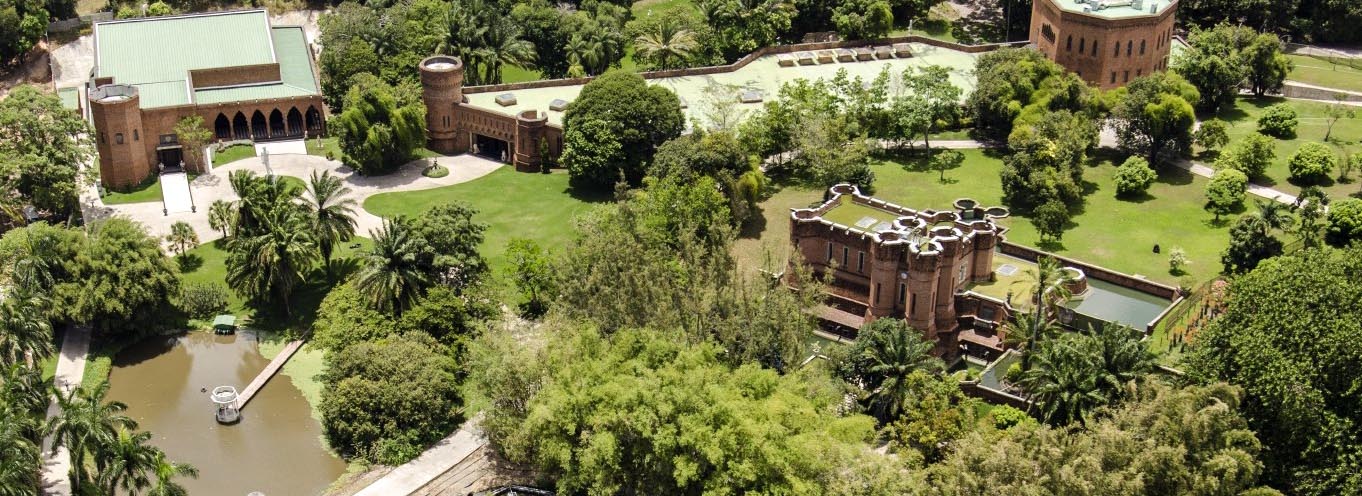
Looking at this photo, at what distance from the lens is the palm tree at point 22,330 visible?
3150 inches

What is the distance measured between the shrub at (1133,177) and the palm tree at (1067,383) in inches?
1217

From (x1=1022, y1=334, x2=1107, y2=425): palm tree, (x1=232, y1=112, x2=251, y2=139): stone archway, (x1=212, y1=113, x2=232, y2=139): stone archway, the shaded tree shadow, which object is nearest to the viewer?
(x1=1022, y1=334, x2=1107, y2=425): palm tree

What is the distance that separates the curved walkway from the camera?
106 meters

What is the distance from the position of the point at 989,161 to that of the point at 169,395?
197ft

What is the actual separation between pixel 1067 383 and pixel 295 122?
73108 millimetres

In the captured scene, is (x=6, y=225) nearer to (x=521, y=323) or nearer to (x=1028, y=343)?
(x=521, y=323)

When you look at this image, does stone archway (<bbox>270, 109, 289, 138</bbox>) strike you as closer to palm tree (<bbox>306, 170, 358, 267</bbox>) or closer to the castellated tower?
the castellated tower

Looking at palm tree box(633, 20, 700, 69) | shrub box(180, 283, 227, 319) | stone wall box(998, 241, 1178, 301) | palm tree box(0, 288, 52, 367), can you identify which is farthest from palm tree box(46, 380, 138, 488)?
palm tree box(633, 20, 700, 69)

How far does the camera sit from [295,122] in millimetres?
124000

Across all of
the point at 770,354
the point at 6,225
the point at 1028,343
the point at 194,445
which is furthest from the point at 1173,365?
the point at 6,225

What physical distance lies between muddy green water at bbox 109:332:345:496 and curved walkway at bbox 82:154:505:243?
13.4 m

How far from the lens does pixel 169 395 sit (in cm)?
8825

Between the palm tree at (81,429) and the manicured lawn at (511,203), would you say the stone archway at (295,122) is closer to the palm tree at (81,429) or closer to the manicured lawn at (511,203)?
the manicured lawn at (511,203)

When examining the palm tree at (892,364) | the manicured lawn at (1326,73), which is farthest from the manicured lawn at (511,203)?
the manicured lawn at (1326,73)
